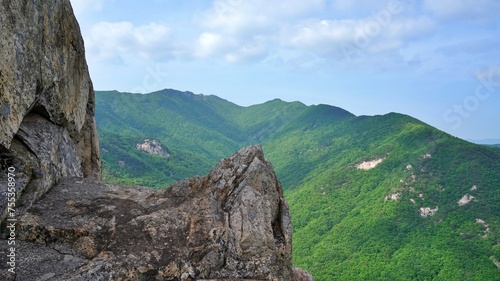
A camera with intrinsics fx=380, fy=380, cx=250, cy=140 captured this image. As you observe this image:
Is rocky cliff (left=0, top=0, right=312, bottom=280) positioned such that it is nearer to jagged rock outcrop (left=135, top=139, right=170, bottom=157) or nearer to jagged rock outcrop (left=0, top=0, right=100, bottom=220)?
jagged rock outcrop (left=0, top=0, right=100, bottom=220)

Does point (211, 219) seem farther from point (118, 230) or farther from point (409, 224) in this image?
point (409, 224)

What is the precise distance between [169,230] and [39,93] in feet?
22.0

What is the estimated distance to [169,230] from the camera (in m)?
11.7

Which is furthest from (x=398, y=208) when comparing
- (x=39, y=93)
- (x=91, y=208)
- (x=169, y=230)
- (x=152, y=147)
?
(x=39, y=93)

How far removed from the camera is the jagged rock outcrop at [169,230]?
10.2 metres

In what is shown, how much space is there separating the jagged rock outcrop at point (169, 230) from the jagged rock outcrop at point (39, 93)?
1015 mm

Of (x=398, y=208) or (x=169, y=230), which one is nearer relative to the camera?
(x=169, y=230)

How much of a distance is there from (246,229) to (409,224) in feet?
402

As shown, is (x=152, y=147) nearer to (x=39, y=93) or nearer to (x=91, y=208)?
(x=39, y=93)

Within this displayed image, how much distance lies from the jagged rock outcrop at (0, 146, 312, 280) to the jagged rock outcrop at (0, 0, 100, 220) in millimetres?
1015

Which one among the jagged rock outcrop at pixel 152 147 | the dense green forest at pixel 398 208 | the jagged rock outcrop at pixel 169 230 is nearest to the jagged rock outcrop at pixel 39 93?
the jagged rock outcrop at pixel 169 230

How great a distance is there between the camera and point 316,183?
160875 mm

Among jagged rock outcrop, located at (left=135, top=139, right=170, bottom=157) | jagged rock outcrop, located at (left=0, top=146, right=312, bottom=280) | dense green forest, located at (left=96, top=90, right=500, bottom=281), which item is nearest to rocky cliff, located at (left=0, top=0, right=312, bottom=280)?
jagged rock outcrop, located at (left=0, top=146, right=312, bottom=280)

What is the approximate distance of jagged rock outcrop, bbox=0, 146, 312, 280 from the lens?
10.2 meters
